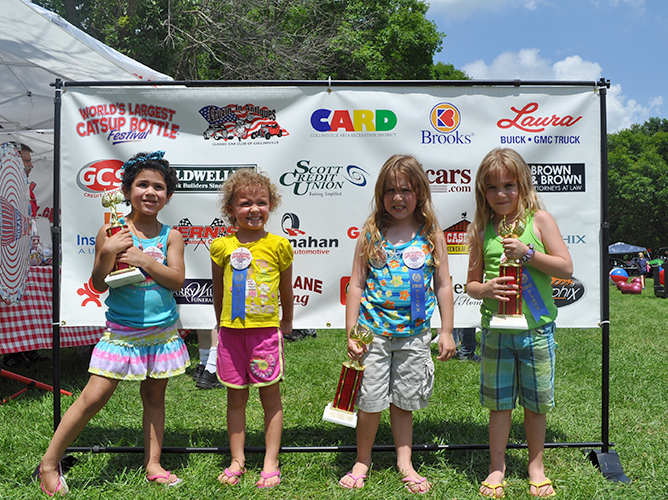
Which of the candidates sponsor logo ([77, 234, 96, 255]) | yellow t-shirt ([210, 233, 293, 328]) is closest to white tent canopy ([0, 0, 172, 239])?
sponsor logo ([77, 234, 96, 255])

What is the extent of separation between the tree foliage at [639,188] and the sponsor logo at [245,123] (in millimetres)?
35078

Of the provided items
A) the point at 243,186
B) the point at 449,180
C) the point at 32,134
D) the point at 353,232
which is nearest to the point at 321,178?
the point at 353,232

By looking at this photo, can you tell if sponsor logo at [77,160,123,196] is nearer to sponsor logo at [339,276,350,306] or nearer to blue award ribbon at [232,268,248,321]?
blue award ribbon at [232,268,248,321]

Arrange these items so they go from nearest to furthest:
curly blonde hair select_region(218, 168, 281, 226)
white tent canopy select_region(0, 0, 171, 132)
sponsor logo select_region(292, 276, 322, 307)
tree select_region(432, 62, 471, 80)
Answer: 1. curly blonde hair select_region(218, 168, 281, 226)
2. sponsor logo select_region(292, 276, 322, 307)
3. white tent canopy select_region(0, 0, 171, 132)
4. tree select_region(432, 62, 471, 80)

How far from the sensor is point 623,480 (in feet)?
9.05

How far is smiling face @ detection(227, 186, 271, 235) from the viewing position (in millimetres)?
2770

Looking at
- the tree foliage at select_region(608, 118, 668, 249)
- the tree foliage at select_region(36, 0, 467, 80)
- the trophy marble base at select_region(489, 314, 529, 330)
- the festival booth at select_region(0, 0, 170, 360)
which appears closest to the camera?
the trophy marble base at select_region(489, 314, 529, 330)

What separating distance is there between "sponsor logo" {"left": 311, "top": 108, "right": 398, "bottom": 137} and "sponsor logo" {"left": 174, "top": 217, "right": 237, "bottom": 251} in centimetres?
84

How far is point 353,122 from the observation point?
313 cm

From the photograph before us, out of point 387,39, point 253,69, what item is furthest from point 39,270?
point 387,39

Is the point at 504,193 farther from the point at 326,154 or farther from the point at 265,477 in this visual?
the point at 265,477

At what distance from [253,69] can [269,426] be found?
38.8ft

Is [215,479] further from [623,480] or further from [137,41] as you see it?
[137,41]

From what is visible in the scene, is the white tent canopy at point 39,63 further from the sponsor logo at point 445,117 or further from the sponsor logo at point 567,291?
the sponsor logo at point 567,291
